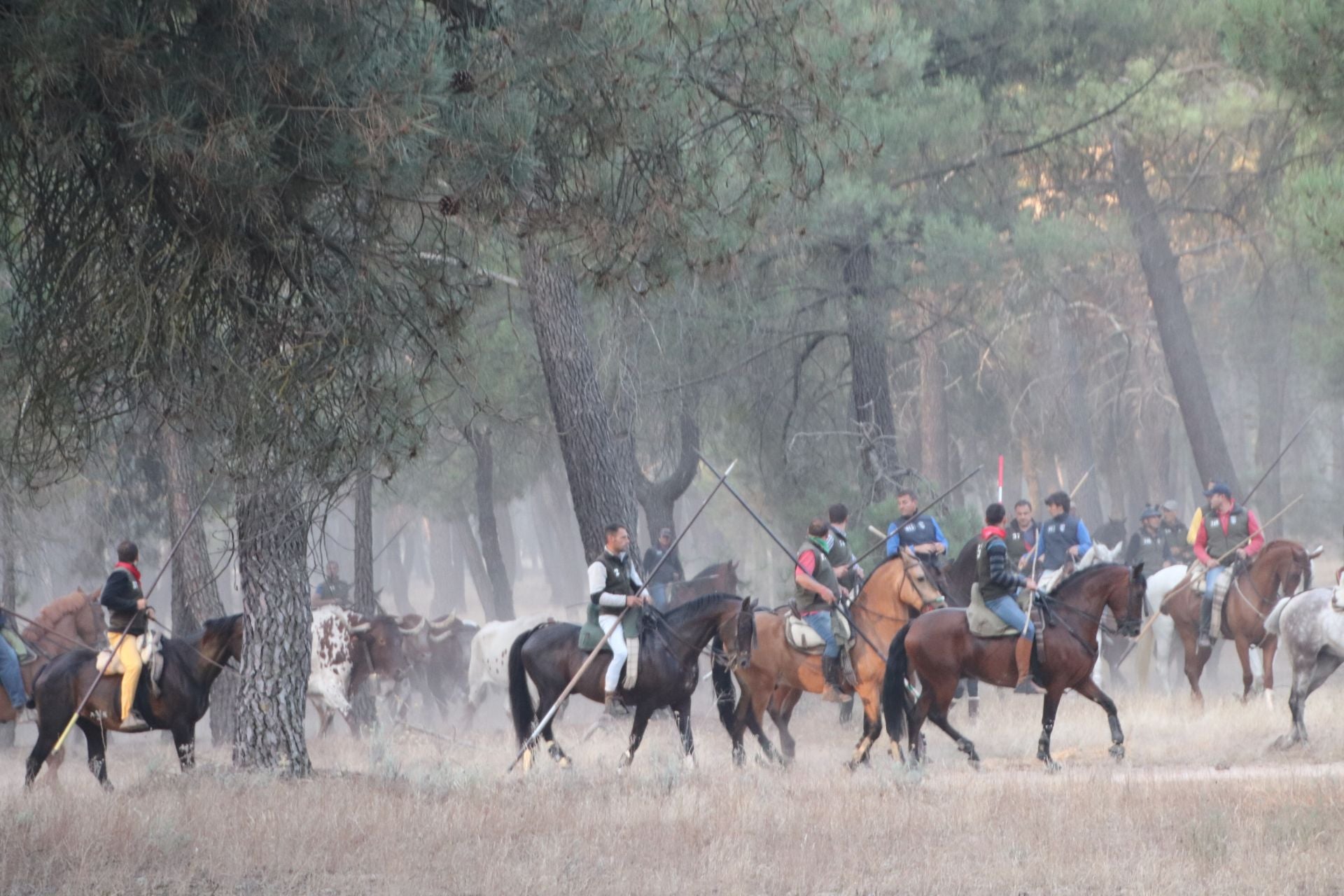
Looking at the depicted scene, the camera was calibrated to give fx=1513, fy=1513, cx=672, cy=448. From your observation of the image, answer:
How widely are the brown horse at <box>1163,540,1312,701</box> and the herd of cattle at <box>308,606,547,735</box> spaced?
27.7 feet

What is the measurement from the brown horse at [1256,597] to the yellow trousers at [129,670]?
39.0 feet

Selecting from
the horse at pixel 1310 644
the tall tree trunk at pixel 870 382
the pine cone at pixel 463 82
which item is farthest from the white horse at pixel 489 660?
the pine cone at pixel 463 82

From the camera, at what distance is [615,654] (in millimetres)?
13344

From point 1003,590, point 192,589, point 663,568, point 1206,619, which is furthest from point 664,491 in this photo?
point 1003,590

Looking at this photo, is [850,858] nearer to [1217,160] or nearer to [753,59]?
[753,59]

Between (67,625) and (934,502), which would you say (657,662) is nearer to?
(934,502)

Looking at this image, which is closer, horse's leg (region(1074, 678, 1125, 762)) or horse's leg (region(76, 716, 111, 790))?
horse's leg (region(76, 716, 111, 790))

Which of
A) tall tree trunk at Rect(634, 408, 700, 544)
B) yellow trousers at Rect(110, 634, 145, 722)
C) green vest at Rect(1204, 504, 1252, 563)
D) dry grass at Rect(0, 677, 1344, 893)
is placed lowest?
dry grass at Rect(0, 677, 1344, 893)

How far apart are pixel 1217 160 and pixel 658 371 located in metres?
12.1

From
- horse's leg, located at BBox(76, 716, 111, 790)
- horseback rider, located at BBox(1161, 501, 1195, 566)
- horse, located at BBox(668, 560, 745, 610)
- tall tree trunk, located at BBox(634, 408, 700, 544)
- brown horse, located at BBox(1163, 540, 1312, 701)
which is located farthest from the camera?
tall tree trunk, located at BBox(634, 408, 700, 544)

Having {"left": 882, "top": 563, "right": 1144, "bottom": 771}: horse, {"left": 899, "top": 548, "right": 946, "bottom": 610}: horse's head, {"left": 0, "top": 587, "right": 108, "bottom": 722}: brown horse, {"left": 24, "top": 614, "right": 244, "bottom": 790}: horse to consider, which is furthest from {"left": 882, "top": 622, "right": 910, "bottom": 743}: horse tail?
{"left": 0, "top": 587, "right": 108, "bottom": 722}: brown horse

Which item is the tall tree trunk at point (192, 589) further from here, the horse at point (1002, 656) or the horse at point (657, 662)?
the horse at point (1002, 656)

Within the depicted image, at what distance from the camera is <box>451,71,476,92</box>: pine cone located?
756 centimetres

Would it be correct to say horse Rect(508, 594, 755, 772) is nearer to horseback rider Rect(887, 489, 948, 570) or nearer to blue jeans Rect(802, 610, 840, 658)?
blue jeans Rect(802, 610, 840, 658)
